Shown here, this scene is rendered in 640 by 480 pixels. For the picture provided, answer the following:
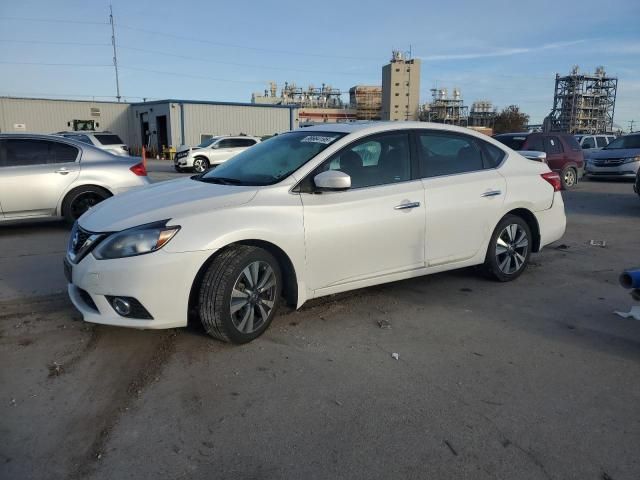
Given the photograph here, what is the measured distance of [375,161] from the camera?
175 inches

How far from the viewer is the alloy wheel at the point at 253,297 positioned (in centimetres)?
367

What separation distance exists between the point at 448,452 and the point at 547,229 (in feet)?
12.3

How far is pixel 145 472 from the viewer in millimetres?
2404

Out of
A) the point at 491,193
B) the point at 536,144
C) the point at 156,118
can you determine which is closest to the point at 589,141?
the point at 536,144

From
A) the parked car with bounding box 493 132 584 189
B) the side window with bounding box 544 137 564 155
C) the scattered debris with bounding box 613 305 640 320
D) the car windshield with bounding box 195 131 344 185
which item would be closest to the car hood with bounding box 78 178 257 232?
the car windshield with bounding box 195 131 344 185

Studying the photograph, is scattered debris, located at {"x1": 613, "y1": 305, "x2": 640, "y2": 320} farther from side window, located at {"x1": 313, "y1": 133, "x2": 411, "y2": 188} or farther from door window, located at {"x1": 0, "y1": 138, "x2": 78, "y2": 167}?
door window, located at {"x1": 0, "y1": 138, "x2": 78, "y2": 167}

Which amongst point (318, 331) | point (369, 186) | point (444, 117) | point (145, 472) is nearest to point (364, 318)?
point (318, 331)

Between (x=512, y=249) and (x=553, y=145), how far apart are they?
10.6m

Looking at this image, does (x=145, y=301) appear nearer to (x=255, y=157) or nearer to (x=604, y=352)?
(x=255, y=157)

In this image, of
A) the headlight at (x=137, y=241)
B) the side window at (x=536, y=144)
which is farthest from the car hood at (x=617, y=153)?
the headlight at (x=137, y=241)

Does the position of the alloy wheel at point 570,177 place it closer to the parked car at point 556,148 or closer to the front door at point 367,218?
the parked car at point 556,148

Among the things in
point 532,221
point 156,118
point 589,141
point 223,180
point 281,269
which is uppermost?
point 156,118

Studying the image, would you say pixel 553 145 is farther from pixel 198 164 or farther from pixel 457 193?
pixel 198 164

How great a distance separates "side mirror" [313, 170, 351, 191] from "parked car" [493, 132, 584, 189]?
10925 millimetres
